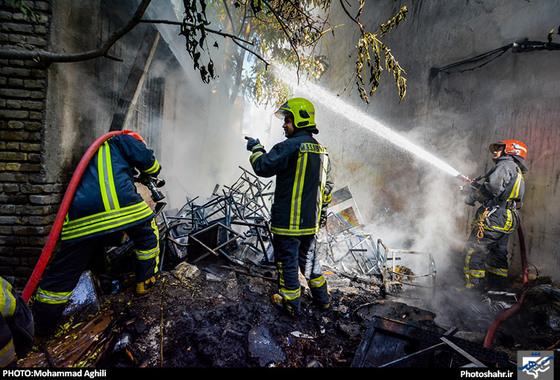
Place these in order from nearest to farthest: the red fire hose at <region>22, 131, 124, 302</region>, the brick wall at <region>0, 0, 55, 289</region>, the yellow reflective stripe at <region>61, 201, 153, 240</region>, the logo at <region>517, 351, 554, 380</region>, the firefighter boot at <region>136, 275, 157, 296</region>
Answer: the logo at <region>517, 351, 554, 380</region> < the red fire hose at <region>22, 131, 124, 302</region> < the yellow reflective stripe at <region>61, 201, 153, 240</region> < the brick wall at <region>0, 0, 55, 289</region> < the firefighter boot at <region>136, 275, 157, 296</region>

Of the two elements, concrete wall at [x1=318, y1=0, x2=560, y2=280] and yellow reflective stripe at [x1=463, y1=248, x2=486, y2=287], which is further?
yellow reflective stripe at [x1=463, y1=248, x2=486, y2=287]

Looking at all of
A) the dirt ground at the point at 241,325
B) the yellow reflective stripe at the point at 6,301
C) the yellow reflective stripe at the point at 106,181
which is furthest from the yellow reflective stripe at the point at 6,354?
the yellow reflective stripe at the point at 106,181

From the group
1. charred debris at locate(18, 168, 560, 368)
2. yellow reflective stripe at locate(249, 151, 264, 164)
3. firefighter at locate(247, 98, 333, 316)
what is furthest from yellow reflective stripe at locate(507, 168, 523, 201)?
yellow reflective stripe at locate(249, 151, 264, 164)

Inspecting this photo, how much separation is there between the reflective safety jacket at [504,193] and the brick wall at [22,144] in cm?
584

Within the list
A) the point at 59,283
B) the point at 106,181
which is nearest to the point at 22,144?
the point at 106,181

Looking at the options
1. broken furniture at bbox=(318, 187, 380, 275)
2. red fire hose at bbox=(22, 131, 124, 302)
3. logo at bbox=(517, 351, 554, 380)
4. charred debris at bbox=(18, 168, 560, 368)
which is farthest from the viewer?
broken furniture at bbox=(318, 187, 380, 275)

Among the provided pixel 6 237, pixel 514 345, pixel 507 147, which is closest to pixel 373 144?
pixel 507 147

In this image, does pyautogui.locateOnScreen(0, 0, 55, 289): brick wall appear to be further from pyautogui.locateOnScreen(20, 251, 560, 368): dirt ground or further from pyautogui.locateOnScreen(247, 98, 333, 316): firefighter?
pyautogui.locateOnScreen(247, 98, 333, 316): firefighter

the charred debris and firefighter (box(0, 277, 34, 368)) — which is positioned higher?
firefighter (box(0, 277, 34, 368))

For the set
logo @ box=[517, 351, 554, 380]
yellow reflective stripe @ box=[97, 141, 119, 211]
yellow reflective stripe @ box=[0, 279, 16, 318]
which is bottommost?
logo @ box=[517, 351, 554, 380]

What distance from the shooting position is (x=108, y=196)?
7.38ft

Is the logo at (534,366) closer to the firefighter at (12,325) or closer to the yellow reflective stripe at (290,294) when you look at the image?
the yellow reflective stripe at (290,294)

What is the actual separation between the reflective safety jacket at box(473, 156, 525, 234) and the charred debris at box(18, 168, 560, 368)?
89 centimetres

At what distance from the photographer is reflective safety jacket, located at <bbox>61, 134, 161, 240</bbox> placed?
217 centimetres
